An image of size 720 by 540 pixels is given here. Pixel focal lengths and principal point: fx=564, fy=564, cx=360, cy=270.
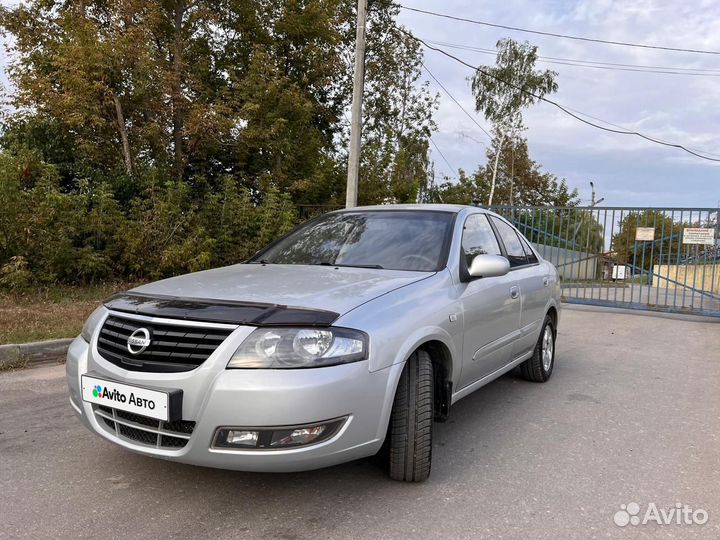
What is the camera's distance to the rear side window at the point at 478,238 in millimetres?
3918

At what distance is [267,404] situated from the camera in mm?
2383

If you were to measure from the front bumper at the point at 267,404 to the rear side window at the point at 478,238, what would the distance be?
1564 millimetres

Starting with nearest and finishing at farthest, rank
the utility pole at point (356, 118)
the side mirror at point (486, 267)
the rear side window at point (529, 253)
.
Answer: the side mirror at point (486, 267) < the rear side window at point (529, 253) < the utility pole at point (356, 118)

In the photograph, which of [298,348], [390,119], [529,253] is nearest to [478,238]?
[529,253]

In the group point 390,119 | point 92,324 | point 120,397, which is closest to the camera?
point 120,397

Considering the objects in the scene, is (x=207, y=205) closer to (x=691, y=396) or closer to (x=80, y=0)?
(x=80, y=0)

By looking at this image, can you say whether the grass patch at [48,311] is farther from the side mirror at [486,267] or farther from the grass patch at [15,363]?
the side mirror at [486,267]

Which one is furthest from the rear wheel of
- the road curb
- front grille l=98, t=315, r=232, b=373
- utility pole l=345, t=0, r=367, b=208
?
utility pole l=345, t=0, r=367, b=208

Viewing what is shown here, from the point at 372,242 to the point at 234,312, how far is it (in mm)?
1489

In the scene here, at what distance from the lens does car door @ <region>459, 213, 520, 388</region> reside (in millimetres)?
3541

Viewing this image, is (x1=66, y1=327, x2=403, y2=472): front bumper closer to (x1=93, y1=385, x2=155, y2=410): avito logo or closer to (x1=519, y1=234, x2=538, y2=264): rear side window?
(x1=93, y1=385, x2=155, y2=410): avito logo

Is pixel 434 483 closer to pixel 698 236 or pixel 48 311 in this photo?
pixel 48 311

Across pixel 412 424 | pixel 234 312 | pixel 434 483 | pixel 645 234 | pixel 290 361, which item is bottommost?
pixel 434 483

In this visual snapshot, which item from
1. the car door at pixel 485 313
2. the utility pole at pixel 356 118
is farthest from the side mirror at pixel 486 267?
the utility pole at pixel 356 118
